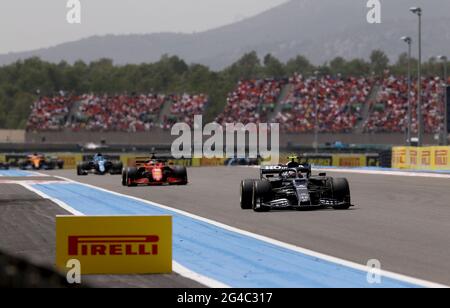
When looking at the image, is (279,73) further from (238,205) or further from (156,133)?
(238,205)

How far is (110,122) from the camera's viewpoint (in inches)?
3408

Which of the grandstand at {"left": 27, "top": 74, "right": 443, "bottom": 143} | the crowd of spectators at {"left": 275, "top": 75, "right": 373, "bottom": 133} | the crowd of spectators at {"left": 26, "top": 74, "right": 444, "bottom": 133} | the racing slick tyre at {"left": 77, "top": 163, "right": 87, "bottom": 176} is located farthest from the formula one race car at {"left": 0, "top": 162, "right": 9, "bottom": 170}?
the crowd of spectators at {"left": 275, "top": 75, "right": 373, "bottom": 133}

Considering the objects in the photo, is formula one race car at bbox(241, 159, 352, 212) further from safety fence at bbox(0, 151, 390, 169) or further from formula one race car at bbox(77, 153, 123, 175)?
safety fence at bbox(0, 151, 390, 169)

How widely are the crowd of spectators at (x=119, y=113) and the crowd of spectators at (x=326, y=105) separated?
44.0 feet

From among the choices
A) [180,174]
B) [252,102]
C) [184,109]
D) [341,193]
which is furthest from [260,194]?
[184,109]

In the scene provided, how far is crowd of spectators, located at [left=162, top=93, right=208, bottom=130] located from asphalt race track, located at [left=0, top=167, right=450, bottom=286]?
195 ft

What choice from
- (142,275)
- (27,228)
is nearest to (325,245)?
(142,275)

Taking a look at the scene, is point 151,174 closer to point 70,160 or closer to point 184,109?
point 70,160

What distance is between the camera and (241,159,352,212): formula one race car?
59.2ft

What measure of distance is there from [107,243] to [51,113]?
8141cm

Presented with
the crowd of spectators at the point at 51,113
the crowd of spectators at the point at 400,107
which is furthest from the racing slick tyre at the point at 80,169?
the crowd of spectators at the point at 51,113

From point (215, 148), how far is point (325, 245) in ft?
183

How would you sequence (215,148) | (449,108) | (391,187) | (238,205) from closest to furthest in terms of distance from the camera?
(238,205) < (391,187) < (449,108) < (215,148)

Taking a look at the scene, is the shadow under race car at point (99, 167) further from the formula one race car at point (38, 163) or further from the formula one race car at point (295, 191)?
the formula one race car at point (295, 191)
